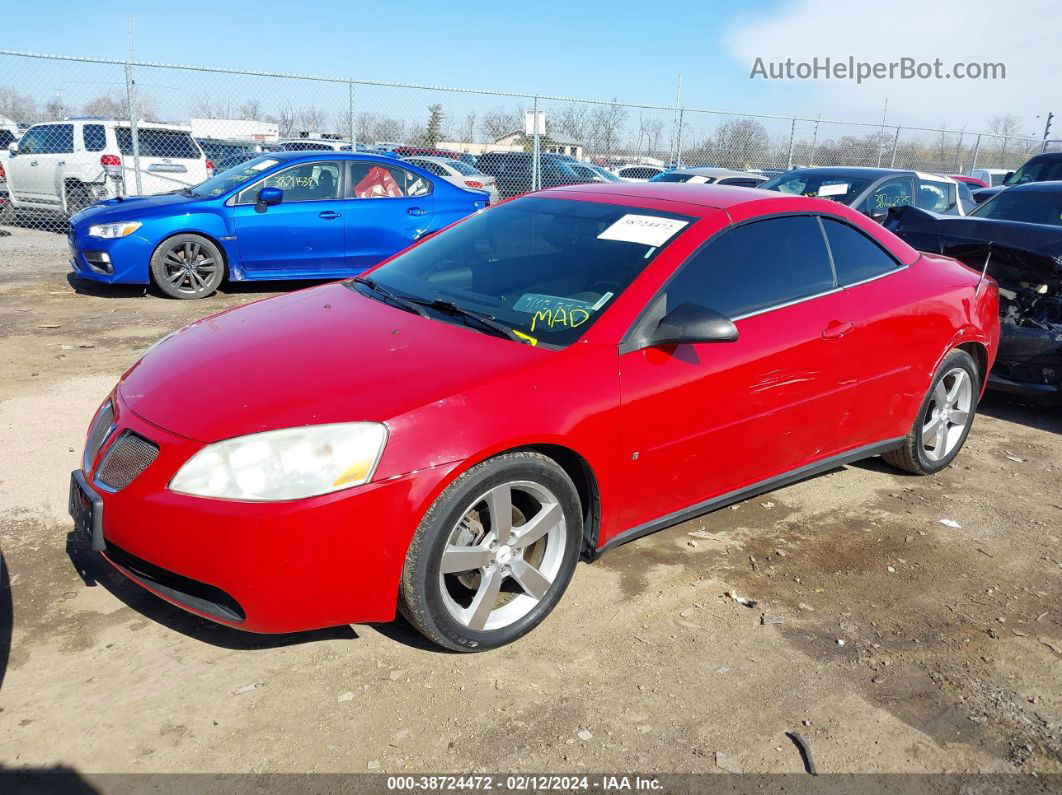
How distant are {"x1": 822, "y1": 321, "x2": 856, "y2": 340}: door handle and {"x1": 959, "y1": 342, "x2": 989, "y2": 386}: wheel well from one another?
1.25m

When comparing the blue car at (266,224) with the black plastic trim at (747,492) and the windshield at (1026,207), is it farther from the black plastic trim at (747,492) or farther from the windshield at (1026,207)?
the black plastic trim at (747,492)

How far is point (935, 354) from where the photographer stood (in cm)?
454

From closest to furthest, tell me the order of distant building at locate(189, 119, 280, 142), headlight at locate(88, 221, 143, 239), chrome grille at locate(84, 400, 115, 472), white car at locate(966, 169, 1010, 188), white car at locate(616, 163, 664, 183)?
chrome grille at locate(84, 400, 115, 472)
headlight at locate(88, 221, 143, 239)
distant building at locate(189, 119, 280, 142)
white car at locate(616, 163, 664, 183)
white car at locate(966, 169, 1010, 188)

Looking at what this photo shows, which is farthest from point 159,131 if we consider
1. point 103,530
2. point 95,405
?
point 103,530

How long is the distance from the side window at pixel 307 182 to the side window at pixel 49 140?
6.73m

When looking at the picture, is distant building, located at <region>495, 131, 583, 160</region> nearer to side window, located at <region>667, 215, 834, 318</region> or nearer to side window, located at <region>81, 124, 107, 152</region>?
side window, located at <region>81, 124, 107, 152</region>

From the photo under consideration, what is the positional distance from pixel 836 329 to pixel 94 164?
13.1m

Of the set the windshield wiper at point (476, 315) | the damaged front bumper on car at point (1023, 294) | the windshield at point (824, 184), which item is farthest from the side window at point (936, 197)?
the windshield wiper at point (476, 315)

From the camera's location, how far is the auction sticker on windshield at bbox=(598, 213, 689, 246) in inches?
142

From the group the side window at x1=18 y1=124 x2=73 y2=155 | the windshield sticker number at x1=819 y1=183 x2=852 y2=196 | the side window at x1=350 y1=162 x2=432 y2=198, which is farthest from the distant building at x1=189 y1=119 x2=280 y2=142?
the windshield sticker number at x1=819 y1=183 x2=852 y2=196

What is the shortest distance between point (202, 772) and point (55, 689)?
681 millimetres

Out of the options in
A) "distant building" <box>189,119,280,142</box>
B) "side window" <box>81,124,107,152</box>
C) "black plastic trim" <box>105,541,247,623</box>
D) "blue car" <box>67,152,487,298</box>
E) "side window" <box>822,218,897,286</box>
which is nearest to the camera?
"black plastic trim" <box>105,541,247,623</box>

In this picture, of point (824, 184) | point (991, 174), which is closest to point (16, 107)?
point (824, 184)

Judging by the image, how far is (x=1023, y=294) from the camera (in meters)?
5.86
